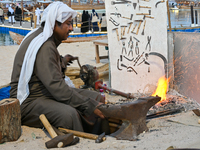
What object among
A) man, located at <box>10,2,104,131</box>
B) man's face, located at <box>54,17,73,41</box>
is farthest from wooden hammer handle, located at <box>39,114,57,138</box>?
man's face, located at <box>54,17,73,41</box>

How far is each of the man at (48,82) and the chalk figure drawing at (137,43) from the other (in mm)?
2272

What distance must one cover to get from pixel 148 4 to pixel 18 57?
10.6 feet

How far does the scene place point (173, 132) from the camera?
9.52 feet

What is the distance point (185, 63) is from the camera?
512cm

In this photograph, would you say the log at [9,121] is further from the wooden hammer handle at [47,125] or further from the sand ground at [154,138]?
the wooden hammer handle at [47,125]

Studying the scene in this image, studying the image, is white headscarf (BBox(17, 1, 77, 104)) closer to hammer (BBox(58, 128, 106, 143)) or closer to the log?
the log

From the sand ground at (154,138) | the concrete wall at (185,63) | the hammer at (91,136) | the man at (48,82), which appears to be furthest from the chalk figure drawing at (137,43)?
the hammer at (91,136)

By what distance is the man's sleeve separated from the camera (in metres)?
2.81

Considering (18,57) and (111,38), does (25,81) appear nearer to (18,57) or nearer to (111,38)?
(18,57)

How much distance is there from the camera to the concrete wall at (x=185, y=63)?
488 centimetres

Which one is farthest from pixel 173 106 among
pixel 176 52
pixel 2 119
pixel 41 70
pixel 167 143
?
pixel 2 119

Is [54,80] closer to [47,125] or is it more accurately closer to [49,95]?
[49,95]

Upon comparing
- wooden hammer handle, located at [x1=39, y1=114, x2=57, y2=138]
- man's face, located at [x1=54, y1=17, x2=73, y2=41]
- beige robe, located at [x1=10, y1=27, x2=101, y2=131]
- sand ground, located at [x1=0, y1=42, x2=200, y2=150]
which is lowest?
sand ground, located at [x1=0, y1=42, x2=200, y2=150]

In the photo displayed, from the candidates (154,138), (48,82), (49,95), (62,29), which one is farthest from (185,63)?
(48,82)
